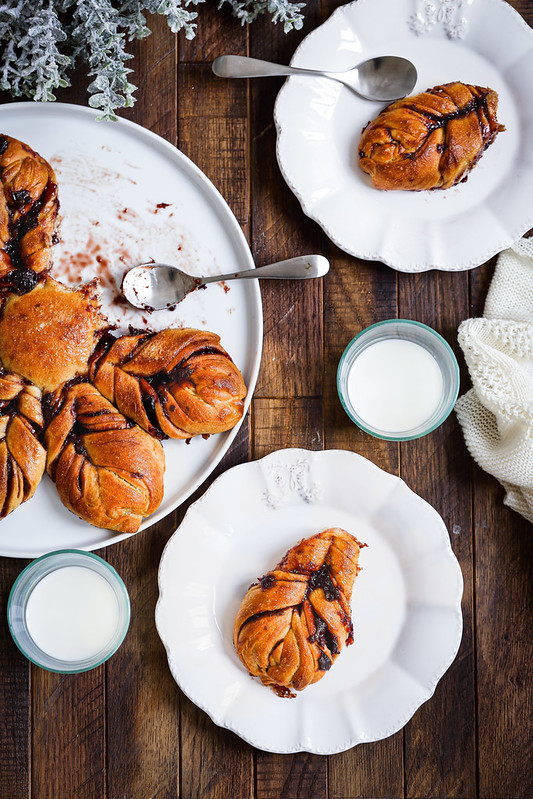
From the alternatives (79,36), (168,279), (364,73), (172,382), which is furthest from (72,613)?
(364,73)

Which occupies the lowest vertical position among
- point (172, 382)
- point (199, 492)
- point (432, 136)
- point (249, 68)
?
point (199, 492)

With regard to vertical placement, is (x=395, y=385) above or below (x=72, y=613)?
above

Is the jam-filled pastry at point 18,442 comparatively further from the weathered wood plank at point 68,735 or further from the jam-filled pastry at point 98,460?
A: the weathered wood plank at point 68,735

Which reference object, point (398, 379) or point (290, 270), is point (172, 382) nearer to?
Result: point (290, 270)

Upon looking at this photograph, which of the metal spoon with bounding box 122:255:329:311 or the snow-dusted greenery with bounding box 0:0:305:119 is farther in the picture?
the metal spoon with bounding box 122:255:329:311

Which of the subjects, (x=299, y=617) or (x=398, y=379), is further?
(x=398, y=379)

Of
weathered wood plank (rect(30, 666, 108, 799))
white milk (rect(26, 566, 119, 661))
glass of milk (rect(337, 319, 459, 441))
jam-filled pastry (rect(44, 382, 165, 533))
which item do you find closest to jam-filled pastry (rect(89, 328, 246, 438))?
jam-filled pastry (rect(44, 382, 165, 533))

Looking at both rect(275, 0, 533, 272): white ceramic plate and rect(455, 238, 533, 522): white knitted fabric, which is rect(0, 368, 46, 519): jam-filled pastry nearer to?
rect(275, 0, 533, 272): white ceramic plate
